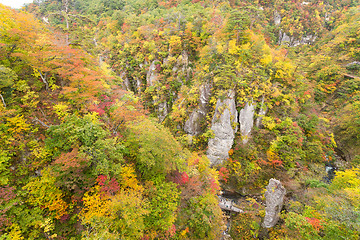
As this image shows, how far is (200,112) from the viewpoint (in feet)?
70.6

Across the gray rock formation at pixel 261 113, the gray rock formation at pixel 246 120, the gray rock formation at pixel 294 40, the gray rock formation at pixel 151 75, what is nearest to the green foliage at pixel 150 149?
the gray rock formation at pixel 246 120

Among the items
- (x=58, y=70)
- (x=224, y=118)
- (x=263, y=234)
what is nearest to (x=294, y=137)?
(x=224, y=118)

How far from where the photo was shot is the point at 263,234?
14297mm

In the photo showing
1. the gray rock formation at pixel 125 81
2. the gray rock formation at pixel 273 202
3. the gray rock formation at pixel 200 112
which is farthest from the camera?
the gray rock formation at pixel 125 81

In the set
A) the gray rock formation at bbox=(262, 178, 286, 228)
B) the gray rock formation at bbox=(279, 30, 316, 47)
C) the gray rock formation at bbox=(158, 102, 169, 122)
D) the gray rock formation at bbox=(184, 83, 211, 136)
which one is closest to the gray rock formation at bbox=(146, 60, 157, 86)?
the gray rock formation at bbox=(158, 102, 169, 122)

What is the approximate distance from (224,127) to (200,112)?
449 cm

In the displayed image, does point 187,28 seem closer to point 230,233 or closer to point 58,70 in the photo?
point 58,70

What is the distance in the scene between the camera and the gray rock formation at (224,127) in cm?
1911

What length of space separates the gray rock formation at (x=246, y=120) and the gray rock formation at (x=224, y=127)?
889mm

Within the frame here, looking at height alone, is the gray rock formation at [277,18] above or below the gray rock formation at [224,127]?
above

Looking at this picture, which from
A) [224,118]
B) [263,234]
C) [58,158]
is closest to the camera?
[58,158]

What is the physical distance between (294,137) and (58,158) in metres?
23.1

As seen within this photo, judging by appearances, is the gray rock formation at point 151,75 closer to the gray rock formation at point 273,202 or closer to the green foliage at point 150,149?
the green foliage at point 150,149

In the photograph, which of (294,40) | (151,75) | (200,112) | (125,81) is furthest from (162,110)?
(294,40)
